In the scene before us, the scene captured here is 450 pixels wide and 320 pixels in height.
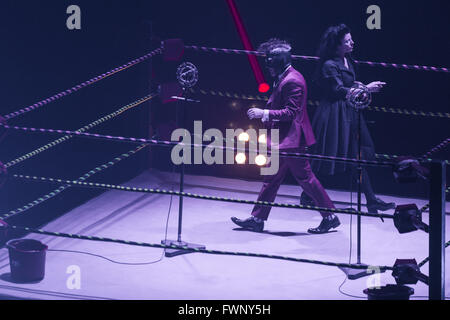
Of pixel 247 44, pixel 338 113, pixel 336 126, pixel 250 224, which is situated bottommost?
pixel 250 224

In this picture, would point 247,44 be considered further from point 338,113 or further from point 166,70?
point 338,113

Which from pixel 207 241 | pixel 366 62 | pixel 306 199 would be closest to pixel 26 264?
pixel 207 241

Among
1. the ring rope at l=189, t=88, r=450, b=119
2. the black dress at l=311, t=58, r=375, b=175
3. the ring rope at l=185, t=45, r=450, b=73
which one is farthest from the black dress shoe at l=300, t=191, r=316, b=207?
the ring rope at l=185, t=45, r=450, b=73

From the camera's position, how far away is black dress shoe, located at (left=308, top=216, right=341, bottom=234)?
833 centimetres

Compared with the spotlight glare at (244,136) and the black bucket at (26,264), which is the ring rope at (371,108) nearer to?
the spotlight glare at (244,136)

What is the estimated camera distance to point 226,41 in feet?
32.0

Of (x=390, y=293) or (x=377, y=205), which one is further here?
(x=377, y=205)

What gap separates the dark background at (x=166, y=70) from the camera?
8.00 meters

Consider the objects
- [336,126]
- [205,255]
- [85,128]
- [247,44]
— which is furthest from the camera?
[247,44]

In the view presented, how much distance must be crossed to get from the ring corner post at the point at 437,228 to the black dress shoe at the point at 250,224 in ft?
8.50

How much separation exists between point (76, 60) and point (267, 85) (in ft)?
6.69

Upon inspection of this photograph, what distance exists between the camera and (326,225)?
27.3 ft

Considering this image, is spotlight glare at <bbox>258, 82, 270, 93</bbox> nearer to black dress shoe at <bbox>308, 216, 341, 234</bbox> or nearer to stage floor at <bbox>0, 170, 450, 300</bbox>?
stage floor at <bbox>0, 170, 450, 300</bbox>

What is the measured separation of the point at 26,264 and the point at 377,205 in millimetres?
3438
